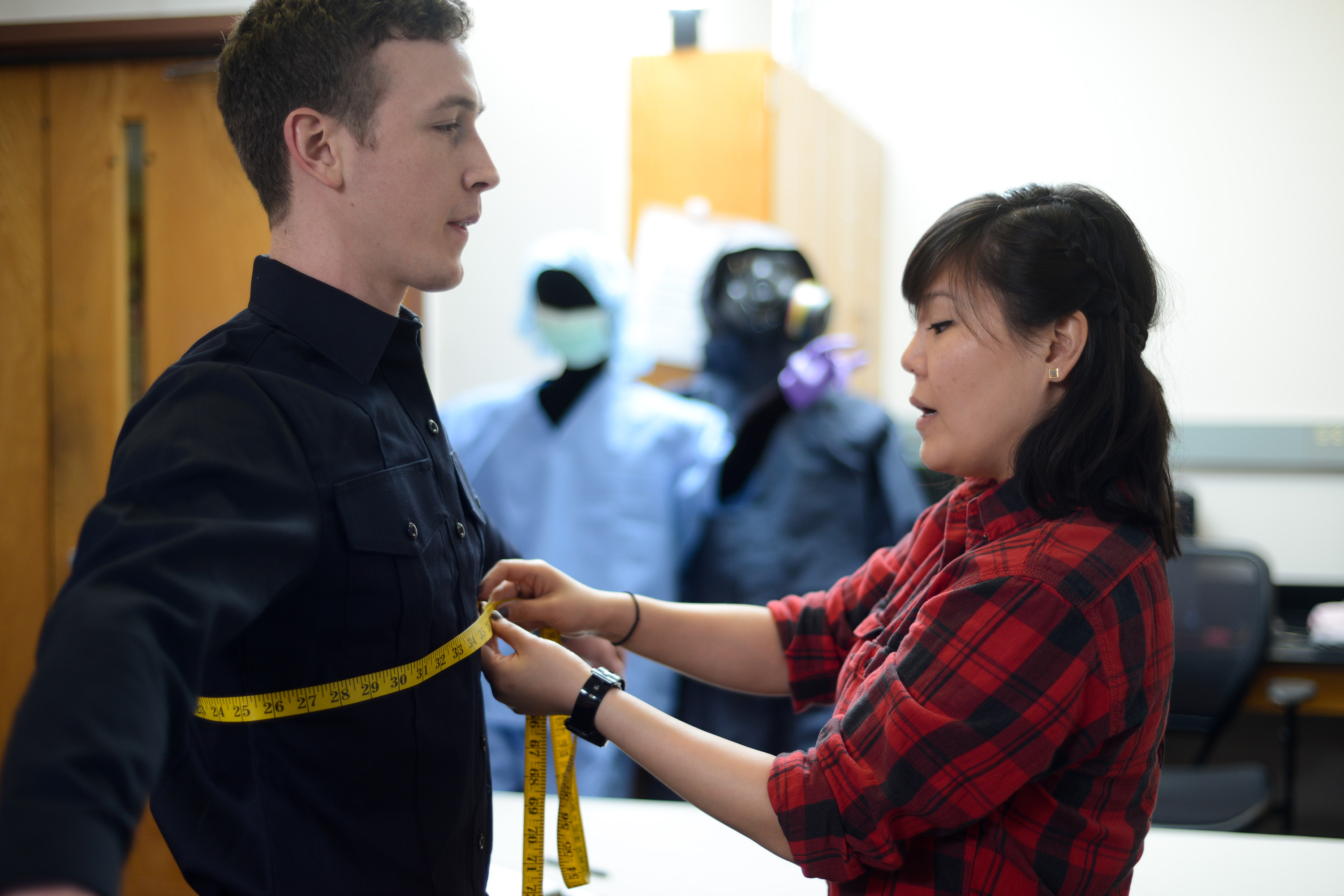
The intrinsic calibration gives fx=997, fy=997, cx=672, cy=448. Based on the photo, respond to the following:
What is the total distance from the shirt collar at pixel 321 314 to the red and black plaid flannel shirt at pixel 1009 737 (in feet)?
1.98

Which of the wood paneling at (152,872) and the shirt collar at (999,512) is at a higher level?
the shirt collar at (999,512)

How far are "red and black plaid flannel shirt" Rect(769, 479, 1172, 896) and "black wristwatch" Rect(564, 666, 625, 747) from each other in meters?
0.20

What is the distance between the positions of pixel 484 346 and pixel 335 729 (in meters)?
2.53

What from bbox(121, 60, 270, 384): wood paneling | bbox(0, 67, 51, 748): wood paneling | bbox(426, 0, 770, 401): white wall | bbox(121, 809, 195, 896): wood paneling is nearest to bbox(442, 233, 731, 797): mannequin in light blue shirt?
bbox(426, 0, 770, 401): white wall

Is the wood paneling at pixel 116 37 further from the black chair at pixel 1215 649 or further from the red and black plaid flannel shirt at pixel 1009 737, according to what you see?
the black chair at pixel 1215 649

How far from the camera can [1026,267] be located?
1066mm

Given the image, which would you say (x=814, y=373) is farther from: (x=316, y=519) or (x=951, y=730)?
(x=316, y=519)

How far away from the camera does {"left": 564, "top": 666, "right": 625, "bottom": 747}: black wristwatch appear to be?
1099 millimetres

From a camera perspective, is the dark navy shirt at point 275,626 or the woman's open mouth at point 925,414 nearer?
the dark navy shirt at point 275,626

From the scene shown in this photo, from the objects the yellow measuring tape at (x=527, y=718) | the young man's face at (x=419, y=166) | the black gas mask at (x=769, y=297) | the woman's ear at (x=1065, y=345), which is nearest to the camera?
the yellow measuring tape at (x=527, y=718)

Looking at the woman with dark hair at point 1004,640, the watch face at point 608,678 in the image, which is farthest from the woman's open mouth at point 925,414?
the watch face at point 608,678

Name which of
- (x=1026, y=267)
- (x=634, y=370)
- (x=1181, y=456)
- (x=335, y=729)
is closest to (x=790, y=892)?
(x=335, y=729)

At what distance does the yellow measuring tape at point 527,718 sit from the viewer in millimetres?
871

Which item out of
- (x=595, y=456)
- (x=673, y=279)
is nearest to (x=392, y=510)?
(x=595, y=456)
